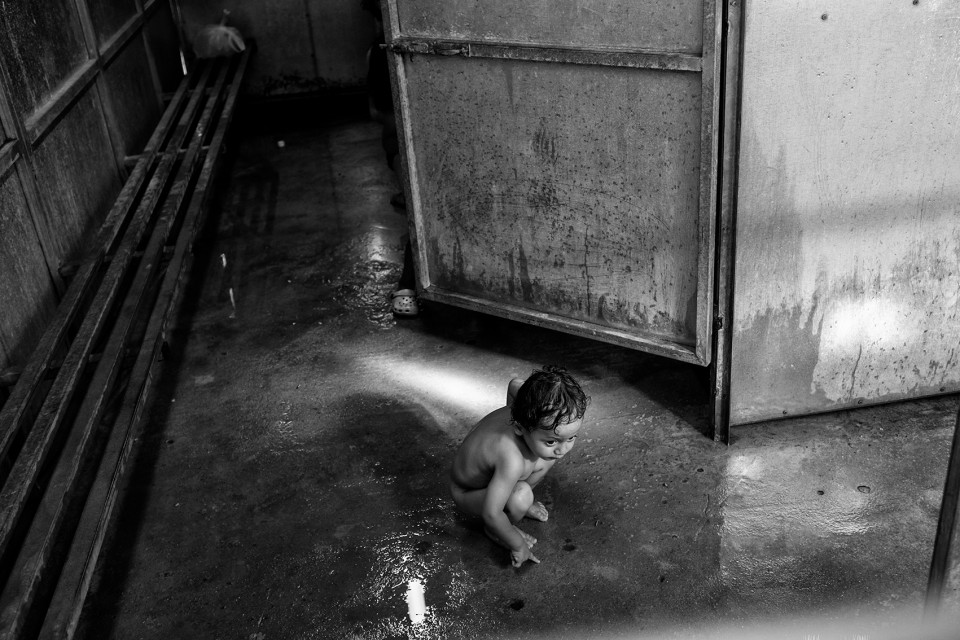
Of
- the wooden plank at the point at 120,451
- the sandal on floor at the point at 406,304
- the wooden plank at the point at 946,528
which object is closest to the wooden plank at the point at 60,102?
the wooden plank at the point at 120,451

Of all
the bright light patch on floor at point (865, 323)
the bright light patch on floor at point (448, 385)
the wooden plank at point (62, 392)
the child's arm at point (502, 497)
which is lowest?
the bright light patch on floor at point (448, 385)

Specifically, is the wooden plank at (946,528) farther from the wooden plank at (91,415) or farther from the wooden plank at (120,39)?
the wooden plank at (120,39)

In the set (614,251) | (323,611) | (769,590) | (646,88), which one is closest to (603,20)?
(646,88)

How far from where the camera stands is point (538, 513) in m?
3.13

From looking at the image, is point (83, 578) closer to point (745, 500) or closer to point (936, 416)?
point (745, 500)

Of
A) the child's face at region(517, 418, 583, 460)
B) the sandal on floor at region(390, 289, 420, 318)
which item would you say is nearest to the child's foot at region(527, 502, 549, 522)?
the child's face at region(517, 418, 583, 460)

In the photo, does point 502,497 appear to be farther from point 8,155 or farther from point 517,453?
point 8,155

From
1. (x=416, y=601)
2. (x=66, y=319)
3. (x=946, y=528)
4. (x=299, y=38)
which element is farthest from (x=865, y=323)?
(x=299, y=38)

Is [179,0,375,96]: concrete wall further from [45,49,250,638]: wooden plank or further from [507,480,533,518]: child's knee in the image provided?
[507,480,533,518]: child's knee

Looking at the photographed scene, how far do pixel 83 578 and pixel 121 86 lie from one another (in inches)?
→ 157

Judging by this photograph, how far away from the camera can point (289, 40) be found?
837 cm

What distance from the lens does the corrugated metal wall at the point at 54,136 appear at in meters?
3.56

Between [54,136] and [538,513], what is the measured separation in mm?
2878

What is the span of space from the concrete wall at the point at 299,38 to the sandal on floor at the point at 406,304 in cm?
451
